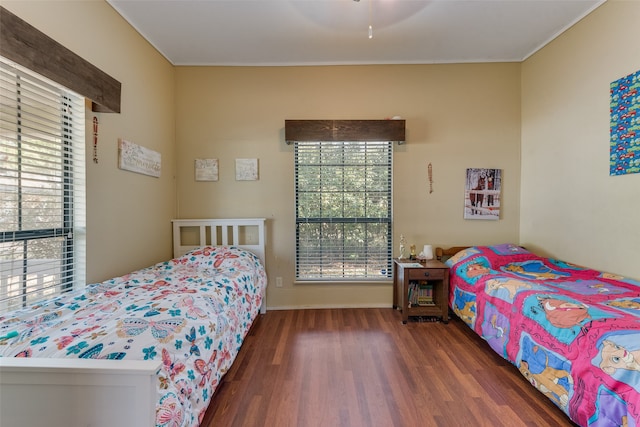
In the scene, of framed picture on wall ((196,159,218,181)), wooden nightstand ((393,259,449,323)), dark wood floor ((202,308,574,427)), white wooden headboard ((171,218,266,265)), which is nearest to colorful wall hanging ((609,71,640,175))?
wooden nightstand ((393,259,449,323))

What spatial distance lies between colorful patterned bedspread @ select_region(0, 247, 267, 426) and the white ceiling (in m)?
2.22

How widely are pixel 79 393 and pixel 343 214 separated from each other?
250 cm

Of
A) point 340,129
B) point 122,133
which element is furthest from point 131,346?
point 340,129

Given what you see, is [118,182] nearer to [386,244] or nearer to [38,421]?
[38,421]

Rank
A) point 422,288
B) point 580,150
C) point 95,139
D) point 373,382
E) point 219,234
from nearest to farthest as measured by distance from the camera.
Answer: point 373,382 < point 95,139 < point 580,150 < point 422,288 < point 219,234

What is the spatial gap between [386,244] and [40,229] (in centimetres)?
289

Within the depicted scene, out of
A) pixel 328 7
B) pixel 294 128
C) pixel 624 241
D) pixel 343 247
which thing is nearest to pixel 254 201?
pixel 294 128

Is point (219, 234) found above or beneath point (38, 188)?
beneath

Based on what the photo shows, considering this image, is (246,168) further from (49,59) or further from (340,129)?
(49,59)

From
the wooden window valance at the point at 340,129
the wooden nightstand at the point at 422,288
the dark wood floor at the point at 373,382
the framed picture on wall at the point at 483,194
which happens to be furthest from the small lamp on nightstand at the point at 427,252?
the wooden window valance at the point at 340,129

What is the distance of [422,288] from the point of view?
2.79 metres

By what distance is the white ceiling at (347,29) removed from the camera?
211cm

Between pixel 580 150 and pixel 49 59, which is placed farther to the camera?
pixel 580 150

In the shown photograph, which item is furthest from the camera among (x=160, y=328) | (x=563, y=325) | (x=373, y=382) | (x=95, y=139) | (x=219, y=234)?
(x=219, y=234)
